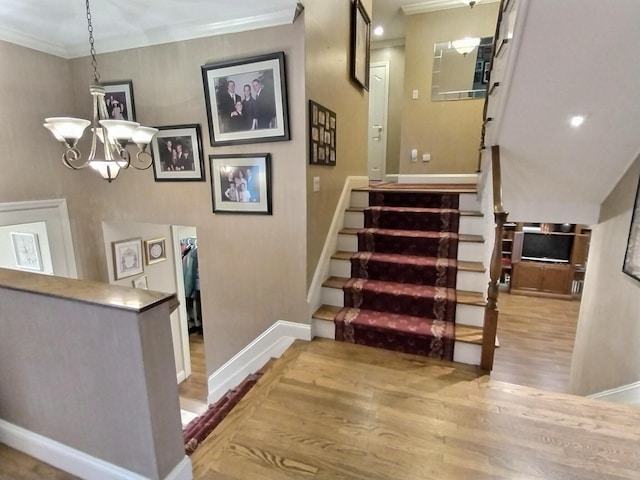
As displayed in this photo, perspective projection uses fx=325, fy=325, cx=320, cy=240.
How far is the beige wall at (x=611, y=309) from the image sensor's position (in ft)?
8.27

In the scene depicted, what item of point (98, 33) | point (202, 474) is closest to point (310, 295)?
point (202, 474)

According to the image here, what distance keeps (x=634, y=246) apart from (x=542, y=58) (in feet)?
5.39

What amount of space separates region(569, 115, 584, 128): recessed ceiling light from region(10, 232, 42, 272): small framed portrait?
15.3 ft

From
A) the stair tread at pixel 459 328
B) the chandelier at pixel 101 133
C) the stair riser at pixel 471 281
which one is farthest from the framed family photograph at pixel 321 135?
the stair riser at pixel 471 281

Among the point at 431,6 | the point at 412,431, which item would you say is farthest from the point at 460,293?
the point at 431,6

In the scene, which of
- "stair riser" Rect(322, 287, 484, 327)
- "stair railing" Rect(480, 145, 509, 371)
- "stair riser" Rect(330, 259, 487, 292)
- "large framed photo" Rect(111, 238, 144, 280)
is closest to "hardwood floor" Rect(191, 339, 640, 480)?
"stair railing" Rect(480, 145, 509, 371)

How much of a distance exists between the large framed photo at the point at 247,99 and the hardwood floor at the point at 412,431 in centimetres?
174

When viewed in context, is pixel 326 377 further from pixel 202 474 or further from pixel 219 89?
pixel 219 89

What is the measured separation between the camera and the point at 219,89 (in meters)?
2.48

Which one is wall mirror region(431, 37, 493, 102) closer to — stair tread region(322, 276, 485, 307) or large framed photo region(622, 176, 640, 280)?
large framed photo region(622, 176, 640, 280)

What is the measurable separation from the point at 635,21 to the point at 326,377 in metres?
2.73

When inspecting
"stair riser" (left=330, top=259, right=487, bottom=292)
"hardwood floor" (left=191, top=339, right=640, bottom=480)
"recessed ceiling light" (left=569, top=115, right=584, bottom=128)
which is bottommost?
"hardwood floor" (left=191, top=339, right=640, bottom=480)

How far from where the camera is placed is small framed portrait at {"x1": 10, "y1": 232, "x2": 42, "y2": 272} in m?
3.11

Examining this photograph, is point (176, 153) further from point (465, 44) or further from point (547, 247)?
point (547, 247)
